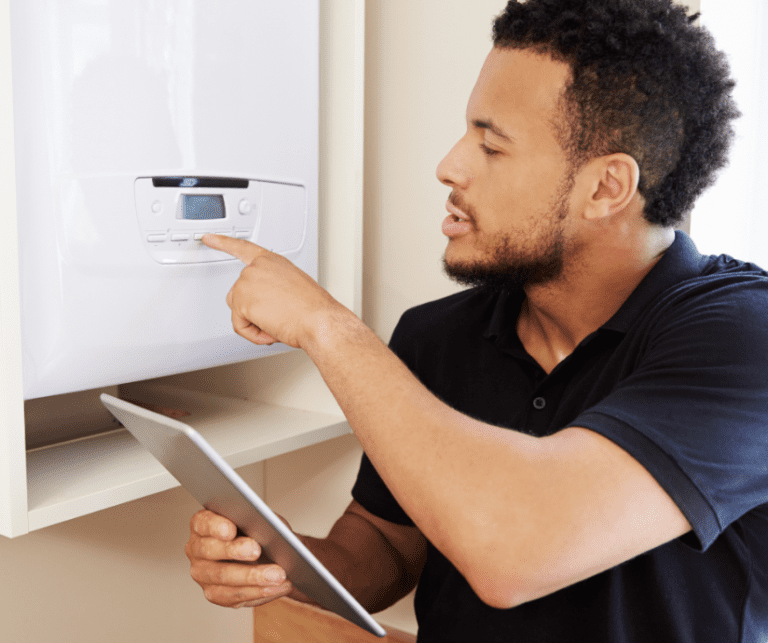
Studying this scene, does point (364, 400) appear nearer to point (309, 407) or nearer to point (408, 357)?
point (408, 357)

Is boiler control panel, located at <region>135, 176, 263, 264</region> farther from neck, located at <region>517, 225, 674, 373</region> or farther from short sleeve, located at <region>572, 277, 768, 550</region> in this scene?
short sleeve, located at <region>572, 277, 768, 550</region>

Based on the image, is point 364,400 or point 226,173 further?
point 226,173

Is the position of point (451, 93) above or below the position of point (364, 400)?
above

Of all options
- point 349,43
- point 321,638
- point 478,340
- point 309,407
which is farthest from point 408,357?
point 321,638

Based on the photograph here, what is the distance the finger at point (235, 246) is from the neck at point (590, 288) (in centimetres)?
37

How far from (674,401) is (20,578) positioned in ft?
3.27

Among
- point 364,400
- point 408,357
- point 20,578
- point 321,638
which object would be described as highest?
point 364,400

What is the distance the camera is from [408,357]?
46.4 inches

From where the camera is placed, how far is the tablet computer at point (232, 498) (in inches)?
25.6

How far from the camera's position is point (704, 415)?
2.31 ft

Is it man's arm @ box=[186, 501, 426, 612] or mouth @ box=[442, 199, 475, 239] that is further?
mouth @ box=[442, 199, 475, 239]

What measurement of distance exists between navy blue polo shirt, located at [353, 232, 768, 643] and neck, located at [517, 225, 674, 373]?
40mm

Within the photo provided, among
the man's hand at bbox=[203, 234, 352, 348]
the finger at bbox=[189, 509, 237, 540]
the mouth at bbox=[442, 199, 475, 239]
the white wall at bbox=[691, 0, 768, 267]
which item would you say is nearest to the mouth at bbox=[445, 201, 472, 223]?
the mouth at bbox=[442, 199, 475, 239]

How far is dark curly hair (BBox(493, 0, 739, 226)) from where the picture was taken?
3.13 ft
